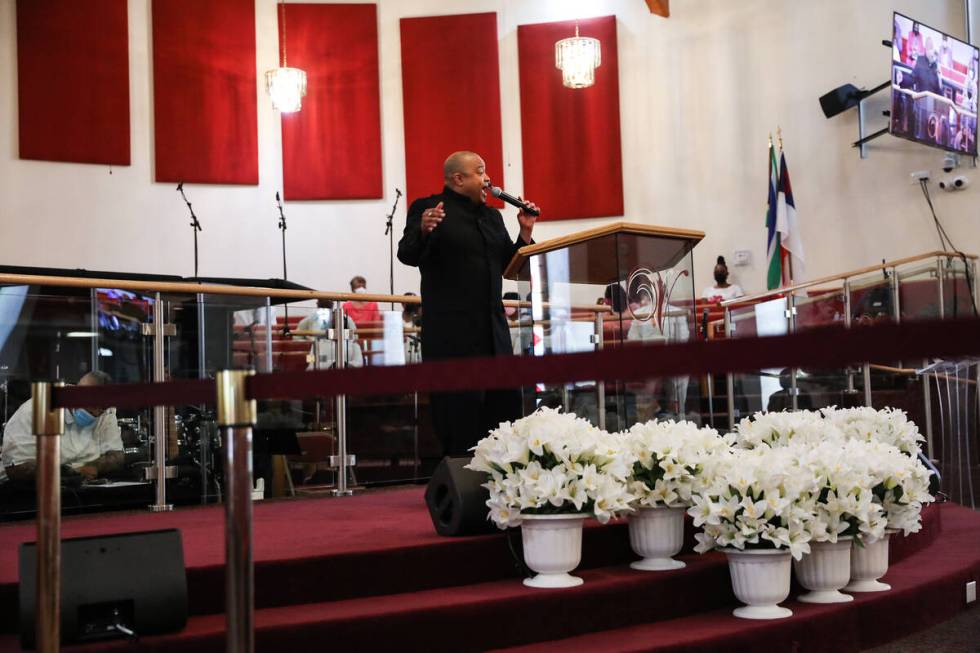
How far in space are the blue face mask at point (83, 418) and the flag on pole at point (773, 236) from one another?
277 inches

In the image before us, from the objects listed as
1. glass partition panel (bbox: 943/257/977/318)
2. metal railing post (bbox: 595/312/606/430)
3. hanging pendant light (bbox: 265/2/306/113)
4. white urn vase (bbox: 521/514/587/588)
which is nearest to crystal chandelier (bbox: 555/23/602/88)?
hanging pendant light (bbox: 265/2/306/113)

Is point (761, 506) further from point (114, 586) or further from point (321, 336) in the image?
point (321, 336)

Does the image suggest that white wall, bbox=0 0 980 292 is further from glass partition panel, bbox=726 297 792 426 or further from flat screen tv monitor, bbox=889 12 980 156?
glass partition panel, bbox=726 297 792 426

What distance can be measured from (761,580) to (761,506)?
0.86 ft

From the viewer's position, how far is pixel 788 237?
9797 millimetres

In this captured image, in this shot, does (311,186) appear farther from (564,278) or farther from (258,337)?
(564,278)

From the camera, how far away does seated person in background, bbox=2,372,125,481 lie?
13.7 ft

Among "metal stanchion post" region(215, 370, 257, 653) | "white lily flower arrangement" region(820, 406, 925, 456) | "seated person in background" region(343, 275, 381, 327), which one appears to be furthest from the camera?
"seated person in background" region(343, 275, 381, 327)

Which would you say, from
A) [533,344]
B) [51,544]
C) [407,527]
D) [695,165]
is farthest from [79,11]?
[51,544]

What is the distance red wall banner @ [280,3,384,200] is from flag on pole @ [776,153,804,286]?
4341 mm

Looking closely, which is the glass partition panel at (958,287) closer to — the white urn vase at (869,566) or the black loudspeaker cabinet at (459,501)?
the white urn vase at (869,566)

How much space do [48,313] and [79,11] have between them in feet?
22.9

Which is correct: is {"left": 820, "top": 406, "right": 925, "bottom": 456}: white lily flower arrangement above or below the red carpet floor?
above

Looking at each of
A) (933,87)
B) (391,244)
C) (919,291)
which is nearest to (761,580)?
(919,291)
